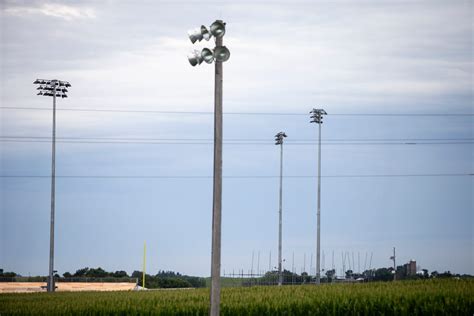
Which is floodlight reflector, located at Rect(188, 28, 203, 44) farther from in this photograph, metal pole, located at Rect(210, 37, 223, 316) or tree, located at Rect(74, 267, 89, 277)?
tree, located at Rect(74, 267, 89, 277)

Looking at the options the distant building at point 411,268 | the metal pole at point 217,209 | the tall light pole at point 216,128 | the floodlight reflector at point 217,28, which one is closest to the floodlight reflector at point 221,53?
the tall light pole at point 216,128

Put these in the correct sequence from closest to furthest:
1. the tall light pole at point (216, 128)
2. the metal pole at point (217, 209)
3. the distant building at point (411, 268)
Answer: the tall light pole at point (216, 128) → the metal pole at point (217, 209) → the distant building at point (411, 268)

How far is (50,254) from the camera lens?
67.6m

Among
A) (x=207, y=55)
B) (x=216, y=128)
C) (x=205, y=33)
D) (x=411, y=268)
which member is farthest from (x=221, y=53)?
(x=411, y=268)

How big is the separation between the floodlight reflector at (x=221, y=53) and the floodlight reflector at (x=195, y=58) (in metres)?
0.48

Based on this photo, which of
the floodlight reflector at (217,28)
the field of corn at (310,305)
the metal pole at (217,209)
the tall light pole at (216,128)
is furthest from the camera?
the field of corn at (310,305)

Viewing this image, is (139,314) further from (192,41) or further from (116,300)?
(192,41)

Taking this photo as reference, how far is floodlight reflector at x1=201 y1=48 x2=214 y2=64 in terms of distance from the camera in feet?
78.4

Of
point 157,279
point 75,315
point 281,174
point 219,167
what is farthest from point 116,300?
point 157,279

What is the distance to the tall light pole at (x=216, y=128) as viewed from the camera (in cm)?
2389

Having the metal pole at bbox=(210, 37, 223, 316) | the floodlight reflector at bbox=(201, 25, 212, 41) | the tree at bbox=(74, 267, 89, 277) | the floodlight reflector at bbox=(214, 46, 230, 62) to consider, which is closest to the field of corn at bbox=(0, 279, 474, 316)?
the metal pole at bbox=(210, 37, 223, 316)

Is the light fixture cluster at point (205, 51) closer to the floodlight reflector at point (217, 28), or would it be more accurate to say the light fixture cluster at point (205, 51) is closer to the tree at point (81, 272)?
the floodlight reflector at point (217, 28)

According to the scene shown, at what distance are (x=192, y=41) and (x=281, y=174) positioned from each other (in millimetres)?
59796

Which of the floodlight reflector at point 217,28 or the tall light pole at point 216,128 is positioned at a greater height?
the floodlight reflector at point 217,28
